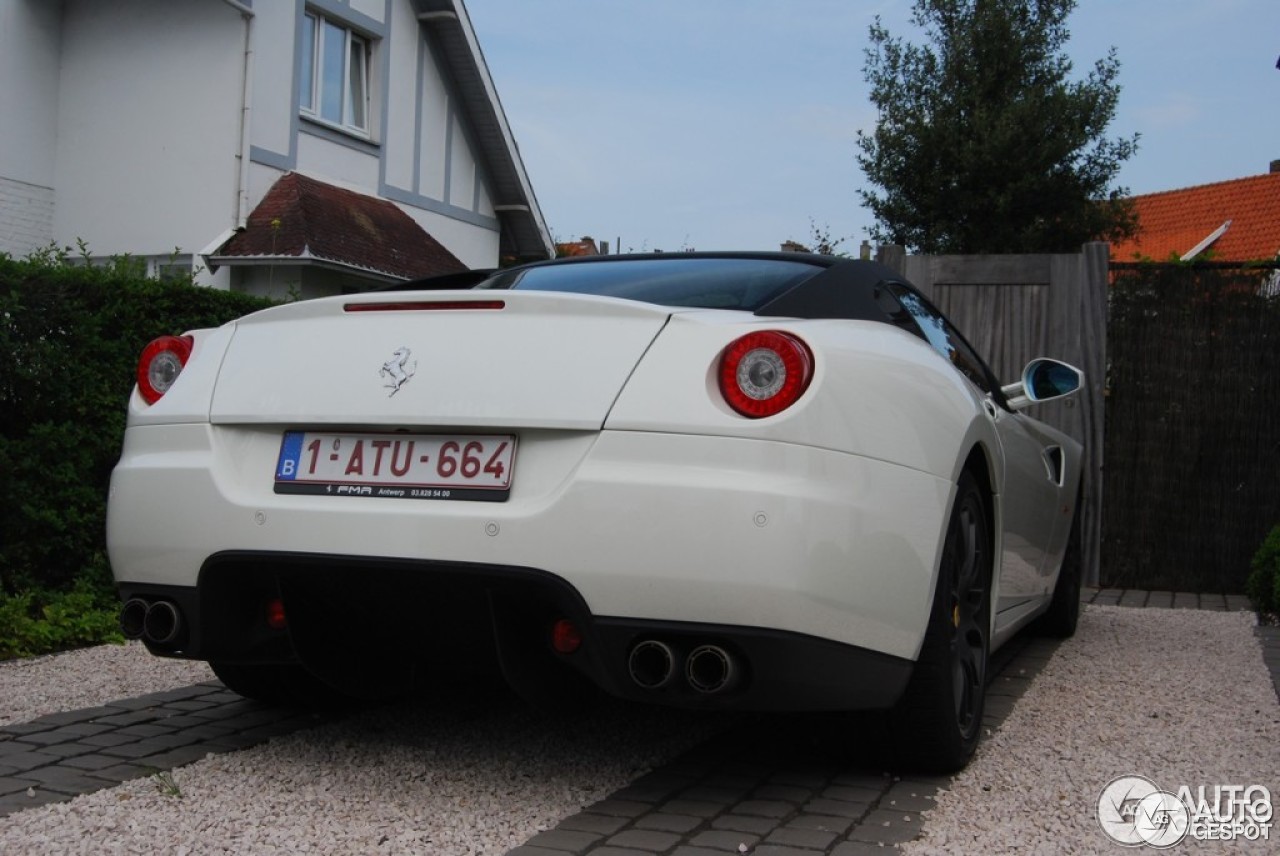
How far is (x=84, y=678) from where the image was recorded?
16.9 feet

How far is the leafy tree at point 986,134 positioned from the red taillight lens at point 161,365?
2003 cm

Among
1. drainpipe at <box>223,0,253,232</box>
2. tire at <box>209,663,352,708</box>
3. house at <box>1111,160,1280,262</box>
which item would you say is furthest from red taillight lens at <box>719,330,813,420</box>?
house at <box>1111,160,1280,262</box>

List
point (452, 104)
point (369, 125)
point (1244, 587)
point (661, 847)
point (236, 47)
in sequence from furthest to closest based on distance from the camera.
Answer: point (452, 104), point (369, 125), point (236, 47), point (1244, 587), point (661, 847)

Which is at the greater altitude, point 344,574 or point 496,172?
point 496,172

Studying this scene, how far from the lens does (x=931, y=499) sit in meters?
3.36

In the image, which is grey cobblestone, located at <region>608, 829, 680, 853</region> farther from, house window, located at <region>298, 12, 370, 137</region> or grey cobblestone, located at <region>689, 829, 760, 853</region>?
house window, located at <region>298, 12, 370, 137</region>

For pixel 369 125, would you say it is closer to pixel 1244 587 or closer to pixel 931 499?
pixel 1244 587

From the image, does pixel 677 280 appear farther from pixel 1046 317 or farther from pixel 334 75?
pixel 334 75

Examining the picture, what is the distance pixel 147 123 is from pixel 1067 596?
42.3 ft

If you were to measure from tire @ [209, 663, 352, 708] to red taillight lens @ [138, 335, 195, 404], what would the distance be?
36.4 inches

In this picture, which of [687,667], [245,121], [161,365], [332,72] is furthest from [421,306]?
[332,72]

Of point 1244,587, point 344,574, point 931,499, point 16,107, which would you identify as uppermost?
point 16,107

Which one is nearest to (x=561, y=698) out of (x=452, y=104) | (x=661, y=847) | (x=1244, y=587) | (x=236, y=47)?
(x=661, y=847)

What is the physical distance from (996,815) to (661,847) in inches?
33.3
